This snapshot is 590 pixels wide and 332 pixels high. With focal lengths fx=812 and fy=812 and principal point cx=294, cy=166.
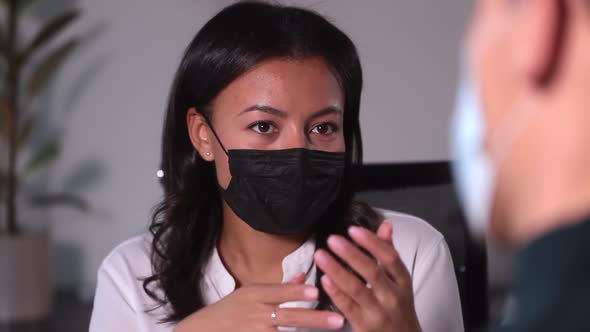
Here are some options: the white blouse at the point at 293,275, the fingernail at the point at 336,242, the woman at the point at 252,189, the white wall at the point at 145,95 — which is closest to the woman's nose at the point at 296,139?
the woman at the point at 252,189

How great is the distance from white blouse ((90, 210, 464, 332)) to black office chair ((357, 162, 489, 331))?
0.09 metres

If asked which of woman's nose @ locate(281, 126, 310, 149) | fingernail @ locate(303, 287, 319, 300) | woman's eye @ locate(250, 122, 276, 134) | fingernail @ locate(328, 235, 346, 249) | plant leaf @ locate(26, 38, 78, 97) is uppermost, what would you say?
plant leaf @ locate(26, 38, 78, 97)

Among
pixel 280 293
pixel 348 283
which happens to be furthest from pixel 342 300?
pixel 280 293

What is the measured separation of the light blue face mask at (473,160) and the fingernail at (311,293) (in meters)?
0.60

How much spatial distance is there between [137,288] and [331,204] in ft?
1.41

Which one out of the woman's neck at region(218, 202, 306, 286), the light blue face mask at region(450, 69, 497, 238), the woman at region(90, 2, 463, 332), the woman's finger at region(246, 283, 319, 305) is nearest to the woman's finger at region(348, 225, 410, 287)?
the woman's finger at region(246, 283, 319, 305)

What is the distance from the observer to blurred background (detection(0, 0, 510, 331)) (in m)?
3.94

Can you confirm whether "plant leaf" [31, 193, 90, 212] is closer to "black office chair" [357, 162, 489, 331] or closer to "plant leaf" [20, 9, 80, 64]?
"plant leaf" [20, 9, 80, 64]

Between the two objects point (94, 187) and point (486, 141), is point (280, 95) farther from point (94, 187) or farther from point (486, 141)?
point (94, 187)

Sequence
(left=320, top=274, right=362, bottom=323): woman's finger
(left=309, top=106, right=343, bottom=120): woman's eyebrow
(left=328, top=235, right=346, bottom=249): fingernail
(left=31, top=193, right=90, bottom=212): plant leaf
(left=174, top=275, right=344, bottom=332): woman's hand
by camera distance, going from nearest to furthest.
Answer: (left=328, top=235, right=346, bottom=249): fingernail → (left=320, top=274, right=362, bottom=323): woman's finger → (left=174, top=275, right=344, bottom=332): woman's hand → (left=309, top=106, right=343, bottom=120): woman's eyebrow → (left=31, top=193, right=90, bottom=212): plant leaf

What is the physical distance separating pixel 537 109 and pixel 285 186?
1.12 metres

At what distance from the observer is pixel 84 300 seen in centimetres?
437

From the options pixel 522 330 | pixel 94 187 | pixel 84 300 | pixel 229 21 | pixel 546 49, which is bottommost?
pixel 84 300

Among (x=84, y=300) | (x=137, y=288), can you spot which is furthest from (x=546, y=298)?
(x=84, y=300)
